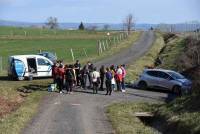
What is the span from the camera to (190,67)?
149 feet

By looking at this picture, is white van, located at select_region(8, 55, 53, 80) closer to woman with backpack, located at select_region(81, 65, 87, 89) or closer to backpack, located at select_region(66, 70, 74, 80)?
woman with backpack, located at select_region(81, 65, 87, 89)

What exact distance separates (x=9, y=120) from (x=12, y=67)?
1780 cm

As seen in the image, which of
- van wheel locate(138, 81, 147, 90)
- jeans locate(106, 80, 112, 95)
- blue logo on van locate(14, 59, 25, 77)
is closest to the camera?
jeans locate(106, 80, 112, 95)

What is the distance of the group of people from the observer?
33.5 m

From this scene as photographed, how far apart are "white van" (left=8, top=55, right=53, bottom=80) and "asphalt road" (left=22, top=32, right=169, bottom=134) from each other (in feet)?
20.6

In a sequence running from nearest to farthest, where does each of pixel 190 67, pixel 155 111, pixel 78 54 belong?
pixel 155 111
pixel 190 67
pixel 78 54

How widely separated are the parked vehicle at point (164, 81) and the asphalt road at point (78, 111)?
3.42 ft

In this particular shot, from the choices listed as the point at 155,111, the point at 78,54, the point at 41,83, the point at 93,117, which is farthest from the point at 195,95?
the point at 78,54

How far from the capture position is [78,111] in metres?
26.3

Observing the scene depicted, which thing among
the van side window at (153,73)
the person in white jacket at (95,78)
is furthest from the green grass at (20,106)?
the van side window at (153,73)

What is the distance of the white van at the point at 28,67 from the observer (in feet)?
131

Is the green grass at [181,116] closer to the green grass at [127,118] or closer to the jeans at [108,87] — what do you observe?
the green grass at [127,118]

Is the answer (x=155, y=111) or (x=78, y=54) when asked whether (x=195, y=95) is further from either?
(x=78, y=54)

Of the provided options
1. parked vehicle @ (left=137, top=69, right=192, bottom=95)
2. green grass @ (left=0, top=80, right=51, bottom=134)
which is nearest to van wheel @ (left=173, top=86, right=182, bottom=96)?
parked vehicle @ (left=137, top=69, right=192, bottom=95)
